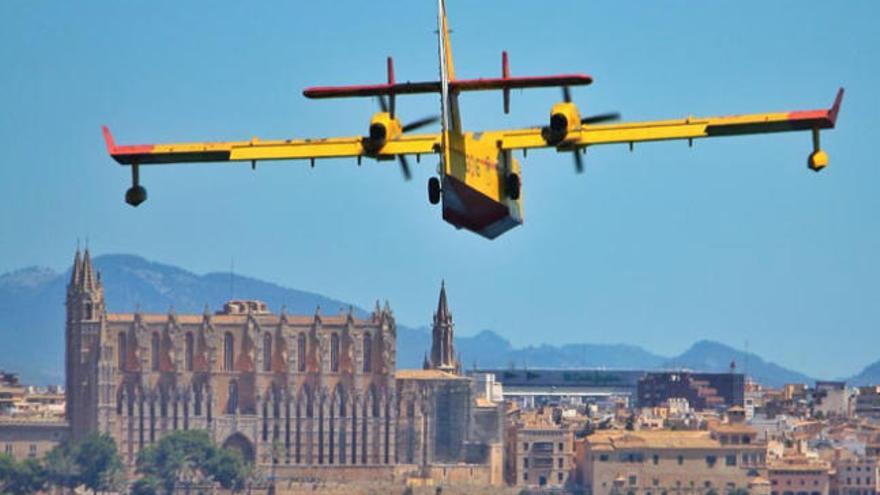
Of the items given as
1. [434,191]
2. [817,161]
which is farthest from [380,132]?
[817,161]

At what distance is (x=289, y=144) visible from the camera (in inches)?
2771

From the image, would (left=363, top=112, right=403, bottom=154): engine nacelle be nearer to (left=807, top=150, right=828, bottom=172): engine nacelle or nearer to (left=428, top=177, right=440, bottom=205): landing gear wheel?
(left=428, top=177, right=440, bottom=205): landing gear wheel

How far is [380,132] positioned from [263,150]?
2.85m

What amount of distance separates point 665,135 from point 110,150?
1104 centimetres

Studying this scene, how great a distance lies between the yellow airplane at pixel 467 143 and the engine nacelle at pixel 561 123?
0.02m

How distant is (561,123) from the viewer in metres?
68.6

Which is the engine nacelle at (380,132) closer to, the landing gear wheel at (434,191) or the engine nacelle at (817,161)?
the landing gear wheel at (434,191)

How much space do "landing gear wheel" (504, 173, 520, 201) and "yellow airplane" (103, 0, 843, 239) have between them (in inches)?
0.8

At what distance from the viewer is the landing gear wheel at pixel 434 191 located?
227ft

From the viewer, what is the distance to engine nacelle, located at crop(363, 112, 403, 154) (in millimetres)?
69188

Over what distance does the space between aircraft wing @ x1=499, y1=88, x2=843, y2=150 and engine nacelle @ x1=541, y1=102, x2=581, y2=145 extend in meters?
0.12

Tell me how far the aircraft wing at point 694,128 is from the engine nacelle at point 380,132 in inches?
106

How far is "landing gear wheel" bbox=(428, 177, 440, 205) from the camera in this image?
2721 inches

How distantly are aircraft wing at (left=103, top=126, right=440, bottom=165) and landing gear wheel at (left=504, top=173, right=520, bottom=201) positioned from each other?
2.06m
